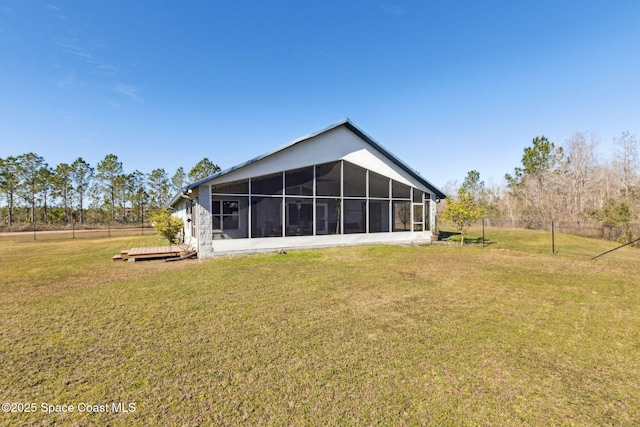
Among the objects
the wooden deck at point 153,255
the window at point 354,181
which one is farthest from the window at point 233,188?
the window at point 354,181

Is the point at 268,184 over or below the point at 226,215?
over

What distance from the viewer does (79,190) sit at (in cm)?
4109

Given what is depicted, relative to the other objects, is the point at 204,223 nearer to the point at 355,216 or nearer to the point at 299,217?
the point at 299,217

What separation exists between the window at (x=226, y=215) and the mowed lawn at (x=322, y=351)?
396 centimetres

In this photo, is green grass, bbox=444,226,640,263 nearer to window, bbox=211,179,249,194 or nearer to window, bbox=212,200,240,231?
window, bbox=211,179,249,194

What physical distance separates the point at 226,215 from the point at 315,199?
4.13 m

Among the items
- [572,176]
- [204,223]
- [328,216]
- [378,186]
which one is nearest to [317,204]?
[328,216]

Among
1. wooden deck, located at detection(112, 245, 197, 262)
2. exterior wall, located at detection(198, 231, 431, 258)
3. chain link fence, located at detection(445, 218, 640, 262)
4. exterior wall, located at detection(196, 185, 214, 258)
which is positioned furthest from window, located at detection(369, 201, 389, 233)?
wooden deck, located at detection(112, 245, 197, 262)

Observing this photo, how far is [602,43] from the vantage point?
1173cm

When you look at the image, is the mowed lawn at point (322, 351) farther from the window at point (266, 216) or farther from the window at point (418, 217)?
the window at point (418, 217)

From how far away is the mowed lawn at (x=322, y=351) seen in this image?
7.99 ft

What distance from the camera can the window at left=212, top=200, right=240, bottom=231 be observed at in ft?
35.3

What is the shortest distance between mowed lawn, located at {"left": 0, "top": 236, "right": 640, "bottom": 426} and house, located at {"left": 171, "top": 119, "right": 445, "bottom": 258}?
411cm

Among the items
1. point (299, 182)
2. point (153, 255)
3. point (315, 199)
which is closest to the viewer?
point (153, 255)
